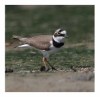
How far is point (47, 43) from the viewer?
11.5 m

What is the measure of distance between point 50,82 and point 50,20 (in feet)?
21.6

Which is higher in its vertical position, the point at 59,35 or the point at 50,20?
the point at 50,20

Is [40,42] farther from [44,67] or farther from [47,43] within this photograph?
[44,67]

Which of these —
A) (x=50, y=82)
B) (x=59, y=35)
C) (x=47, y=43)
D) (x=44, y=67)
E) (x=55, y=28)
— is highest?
(x=55, y=28)

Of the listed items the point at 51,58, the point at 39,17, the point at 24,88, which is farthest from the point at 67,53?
the point at 39,17

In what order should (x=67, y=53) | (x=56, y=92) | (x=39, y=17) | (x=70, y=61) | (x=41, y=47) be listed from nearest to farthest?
(x=56, y=92), (x=41, y=47), (x=70, y=61), (x=67, y=53), (x=39, y=17)

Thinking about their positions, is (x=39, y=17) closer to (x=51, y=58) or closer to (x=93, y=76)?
(x=51, y=58)

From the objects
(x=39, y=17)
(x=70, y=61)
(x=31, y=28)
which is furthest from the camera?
(x=39, y=17)

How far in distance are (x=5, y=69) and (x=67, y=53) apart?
1967mm

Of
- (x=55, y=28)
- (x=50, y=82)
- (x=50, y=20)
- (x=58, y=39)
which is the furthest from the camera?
(x=50, y=20)

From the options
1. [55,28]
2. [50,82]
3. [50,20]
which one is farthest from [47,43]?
[50,20]

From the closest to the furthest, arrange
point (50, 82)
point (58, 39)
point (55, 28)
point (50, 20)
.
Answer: point (50, 82) < point (58, 39) < point (55, 28) < point (50, 20)

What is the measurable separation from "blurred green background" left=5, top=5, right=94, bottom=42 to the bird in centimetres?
267

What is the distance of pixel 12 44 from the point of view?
13.1m
